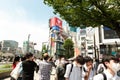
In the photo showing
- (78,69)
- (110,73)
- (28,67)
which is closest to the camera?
(110,73)

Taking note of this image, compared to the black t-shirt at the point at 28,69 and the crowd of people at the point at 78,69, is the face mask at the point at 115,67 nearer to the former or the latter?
the crowd of people at the point at 78,69

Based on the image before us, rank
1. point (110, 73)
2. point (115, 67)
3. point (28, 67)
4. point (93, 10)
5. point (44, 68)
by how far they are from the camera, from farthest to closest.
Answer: point (93, 10), point (44, 68), point (28, 67), point (115, 67), point (110, 73)

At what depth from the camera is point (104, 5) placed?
13117 millimetres

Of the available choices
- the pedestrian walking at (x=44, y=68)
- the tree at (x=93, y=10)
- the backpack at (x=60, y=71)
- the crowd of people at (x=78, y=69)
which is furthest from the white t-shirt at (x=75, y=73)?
the tree at (x=93, y=10)

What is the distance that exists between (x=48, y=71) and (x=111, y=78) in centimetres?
485

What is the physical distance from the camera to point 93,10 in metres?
13.4

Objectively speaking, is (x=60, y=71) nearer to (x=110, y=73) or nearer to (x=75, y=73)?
(x=75, y=73)

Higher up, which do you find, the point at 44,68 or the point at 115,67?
the point at 115,67

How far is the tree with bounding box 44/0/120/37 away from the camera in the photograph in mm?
12914

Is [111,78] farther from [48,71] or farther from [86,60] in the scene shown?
[48,71]

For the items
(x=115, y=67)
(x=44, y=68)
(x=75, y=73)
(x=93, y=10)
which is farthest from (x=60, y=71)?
(x=115, y=67)

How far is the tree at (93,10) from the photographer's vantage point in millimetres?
12914

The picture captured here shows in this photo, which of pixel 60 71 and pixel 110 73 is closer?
pixel 110 73

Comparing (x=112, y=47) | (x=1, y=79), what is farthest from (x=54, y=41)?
(x=1, y=79)
